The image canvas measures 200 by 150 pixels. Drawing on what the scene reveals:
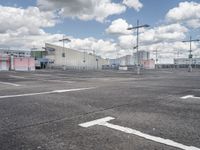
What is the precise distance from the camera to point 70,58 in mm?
94750

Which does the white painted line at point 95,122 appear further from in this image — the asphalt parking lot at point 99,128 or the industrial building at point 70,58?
the industrial building at point 70,58

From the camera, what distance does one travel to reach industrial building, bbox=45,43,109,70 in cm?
8900

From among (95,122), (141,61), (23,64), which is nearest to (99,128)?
(95,122)

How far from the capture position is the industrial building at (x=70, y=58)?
89000 millimetres

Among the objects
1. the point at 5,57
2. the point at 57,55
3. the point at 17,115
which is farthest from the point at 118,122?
the point at 57,55

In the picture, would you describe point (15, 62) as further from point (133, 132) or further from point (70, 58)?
point (133, 132)

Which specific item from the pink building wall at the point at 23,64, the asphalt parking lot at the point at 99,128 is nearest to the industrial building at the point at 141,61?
the pink building wall at the point at 23,64

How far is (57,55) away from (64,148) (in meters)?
88.1

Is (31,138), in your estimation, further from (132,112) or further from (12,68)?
(12,68)

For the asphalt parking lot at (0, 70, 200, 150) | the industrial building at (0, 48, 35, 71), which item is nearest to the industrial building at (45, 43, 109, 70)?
the industrial building at (0, 48, 35, 71)

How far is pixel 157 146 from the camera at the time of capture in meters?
3.64

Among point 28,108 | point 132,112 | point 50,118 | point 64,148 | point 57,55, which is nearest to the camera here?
point 64,148

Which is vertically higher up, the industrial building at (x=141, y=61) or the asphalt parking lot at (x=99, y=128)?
the industrial building at (x=141, y=61)

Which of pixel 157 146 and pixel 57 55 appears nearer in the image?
Answer: pixel 157 146
